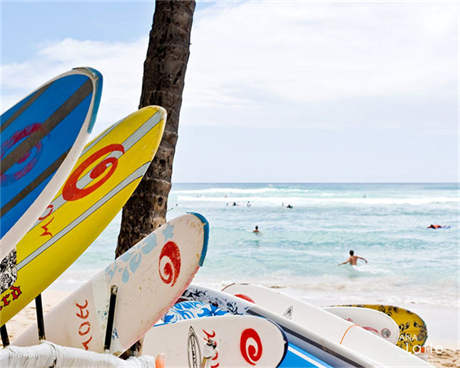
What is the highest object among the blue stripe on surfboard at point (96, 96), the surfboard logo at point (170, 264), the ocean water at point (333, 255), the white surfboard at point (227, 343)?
the blue stripe on surfboard at point (96, 96)

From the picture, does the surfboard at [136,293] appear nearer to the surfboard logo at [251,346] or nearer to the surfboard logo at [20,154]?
the surfboard logo at [20,154]

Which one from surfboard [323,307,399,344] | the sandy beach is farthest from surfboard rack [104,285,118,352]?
the sandy beach

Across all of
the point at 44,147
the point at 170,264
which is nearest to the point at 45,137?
the point at 44,147

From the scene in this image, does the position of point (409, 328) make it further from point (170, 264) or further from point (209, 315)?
point (170, 264)

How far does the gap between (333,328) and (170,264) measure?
2209mm

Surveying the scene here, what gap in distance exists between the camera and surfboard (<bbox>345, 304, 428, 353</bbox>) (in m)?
3.62

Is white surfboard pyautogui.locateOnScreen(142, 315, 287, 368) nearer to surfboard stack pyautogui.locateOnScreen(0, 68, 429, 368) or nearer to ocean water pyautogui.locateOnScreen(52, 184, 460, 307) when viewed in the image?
surfboard stack pyautogui.locateOnScreen(0, 68, 429, 368)

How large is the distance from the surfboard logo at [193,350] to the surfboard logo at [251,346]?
151 mm

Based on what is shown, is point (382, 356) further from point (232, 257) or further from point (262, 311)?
point (232, 257)

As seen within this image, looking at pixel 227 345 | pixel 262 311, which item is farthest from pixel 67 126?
pixel 262 311

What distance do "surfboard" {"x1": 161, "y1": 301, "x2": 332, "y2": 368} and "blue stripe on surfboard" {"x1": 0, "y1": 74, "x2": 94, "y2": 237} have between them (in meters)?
1.22

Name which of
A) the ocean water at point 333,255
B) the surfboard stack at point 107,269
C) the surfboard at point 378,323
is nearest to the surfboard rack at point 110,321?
the surfboard stack at point 107,269

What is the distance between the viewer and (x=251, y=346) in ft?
5.42

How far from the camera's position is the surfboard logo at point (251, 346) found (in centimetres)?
163
